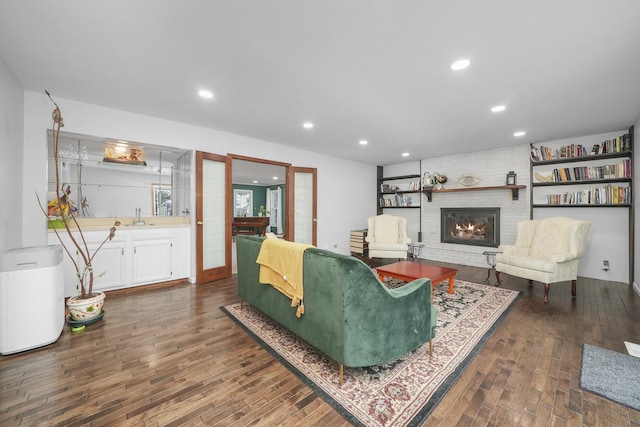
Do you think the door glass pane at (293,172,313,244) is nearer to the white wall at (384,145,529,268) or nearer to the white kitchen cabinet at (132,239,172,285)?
the white kitchen cabinet at (132,239,172,285)

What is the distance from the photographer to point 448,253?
5.85m

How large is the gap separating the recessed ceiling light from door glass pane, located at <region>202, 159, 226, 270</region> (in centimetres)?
352

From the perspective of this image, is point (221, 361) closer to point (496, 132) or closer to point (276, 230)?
point (496, 132)

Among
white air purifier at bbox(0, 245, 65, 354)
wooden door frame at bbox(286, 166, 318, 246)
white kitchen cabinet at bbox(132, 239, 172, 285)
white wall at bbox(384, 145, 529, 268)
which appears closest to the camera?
white air purifier at bbox(0, 245, 65, 354)

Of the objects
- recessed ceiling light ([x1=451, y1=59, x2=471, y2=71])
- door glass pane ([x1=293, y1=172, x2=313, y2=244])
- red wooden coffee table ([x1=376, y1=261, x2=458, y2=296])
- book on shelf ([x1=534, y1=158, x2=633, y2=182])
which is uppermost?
recessed ceiling light ([x1=451, y1=59, x2=471, y2=71])

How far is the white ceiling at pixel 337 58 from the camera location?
1675mm

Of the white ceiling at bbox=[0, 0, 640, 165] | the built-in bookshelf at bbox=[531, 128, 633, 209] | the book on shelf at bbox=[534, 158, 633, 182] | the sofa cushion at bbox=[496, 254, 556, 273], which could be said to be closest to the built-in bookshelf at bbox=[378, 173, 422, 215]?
the built-in bookshelf at bbox=[531, 128, 633, 209]

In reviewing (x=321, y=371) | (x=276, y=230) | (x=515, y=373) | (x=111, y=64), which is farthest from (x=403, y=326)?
(x=276, y=230)

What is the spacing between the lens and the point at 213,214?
4.22 m

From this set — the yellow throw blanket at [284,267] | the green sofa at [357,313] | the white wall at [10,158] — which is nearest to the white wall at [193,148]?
the white wall at [10,158]

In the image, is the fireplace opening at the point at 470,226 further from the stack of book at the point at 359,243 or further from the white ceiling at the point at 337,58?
the white ceiling at the point at 337,58

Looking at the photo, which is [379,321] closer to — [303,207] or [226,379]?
[226,379]

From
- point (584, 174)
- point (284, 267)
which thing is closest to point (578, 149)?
point (584, 174)

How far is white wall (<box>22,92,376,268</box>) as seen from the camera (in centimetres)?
290
